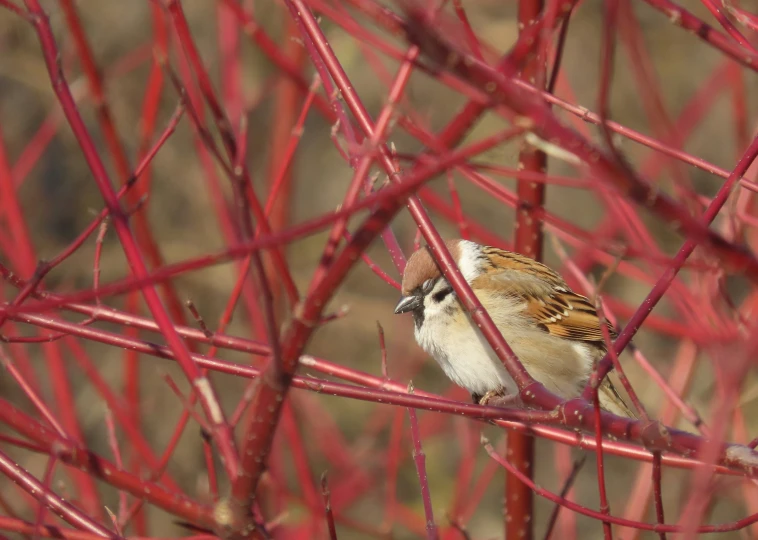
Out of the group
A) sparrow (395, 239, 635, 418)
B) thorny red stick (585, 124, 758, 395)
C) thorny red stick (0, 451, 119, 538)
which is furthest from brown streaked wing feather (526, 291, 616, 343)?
thorny red stick (0, 451, 119, 538)

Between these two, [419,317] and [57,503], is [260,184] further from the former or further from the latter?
[57,503]

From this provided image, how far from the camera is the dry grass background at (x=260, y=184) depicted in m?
8.29

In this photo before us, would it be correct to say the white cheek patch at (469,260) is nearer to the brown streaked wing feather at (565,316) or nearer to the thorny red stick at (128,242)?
the brown streaked wing feather at (565,316)

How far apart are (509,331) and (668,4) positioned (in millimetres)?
2174

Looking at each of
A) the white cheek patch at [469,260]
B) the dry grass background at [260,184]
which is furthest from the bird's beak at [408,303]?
the dry grass background at [260,184]

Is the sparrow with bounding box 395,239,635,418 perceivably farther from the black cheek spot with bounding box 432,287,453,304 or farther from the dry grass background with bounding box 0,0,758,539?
the dry grass background with bounding box 0,0,758,539

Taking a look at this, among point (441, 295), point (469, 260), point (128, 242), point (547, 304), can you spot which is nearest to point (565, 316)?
point (547, 304)

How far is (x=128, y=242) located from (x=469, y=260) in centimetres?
235

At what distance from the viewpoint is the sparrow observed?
3.38 meters

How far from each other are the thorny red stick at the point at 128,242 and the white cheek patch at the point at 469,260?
7.51 ft

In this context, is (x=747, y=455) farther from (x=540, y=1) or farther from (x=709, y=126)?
(x=709, y=126)

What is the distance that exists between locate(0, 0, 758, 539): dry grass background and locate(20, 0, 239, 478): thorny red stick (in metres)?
6.14

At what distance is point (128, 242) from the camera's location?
5.42ft

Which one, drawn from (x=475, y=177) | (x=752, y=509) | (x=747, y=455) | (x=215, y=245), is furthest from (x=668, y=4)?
(x=215, y=245)
